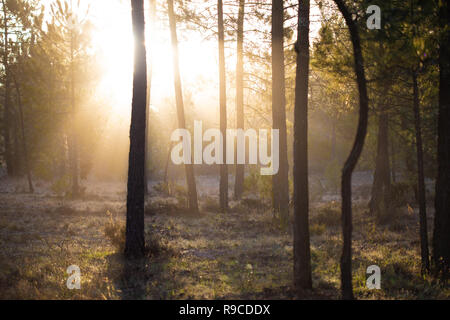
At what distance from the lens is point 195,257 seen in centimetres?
Result: 855

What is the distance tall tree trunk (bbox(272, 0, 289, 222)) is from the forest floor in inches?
34.6

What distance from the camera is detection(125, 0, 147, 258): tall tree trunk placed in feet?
26.2

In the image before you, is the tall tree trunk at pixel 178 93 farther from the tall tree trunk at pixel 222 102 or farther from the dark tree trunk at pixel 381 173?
the dark tree trunk at pixel 381 173

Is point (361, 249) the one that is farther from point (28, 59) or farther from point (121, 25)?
point (28, 59)

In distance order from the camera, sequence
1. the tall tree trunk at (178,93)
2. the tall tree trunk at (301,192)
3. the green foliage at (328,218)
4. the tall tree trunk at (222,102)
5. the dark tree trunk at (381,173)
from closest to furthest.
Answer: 1. the tall tree trunk at (301,192)
2. the green foliage at (328,218)
3. the tall tree trunk at (178,93)
4. the dark tree trunk at (381,173)
5. the tall tree trunk at (222,102)

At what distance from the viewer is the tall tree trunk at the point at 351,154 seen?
4.89 meters

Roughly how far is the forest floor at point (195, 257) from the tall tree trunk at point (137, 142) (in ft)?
1.83

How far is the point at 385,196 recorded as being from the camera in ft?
50.7

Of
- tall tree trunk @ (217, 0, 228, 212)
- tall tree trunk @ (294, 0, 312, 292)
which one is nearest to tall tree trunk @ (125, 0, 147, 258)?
tall tree trunk @ (294, 0, 312, 292)

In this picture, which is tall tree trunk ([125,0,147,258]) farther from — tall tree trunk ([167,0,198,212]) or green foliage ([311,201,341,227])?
green foliage ([311,201,341,227])

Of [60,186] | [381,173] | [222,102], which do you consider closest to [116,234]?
[222,102]

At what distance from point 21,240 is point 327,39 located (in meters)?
8.76

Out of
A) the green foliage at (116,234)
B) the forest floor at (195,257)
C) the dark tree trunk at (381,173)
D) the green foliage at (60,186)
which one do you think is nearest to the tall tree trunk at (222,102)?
the forest floor at (195,257)
